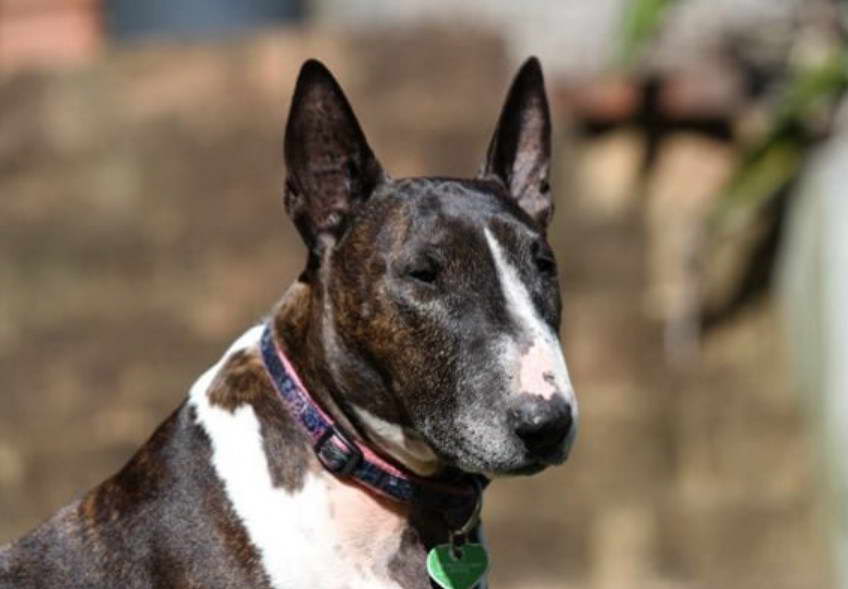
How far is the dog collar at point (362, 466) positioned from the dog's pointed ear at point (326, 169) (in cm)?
29

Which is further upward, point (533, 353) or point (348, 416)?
point (533, 353)

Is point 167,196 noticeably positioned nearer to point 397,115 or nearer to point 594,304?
point 397,115

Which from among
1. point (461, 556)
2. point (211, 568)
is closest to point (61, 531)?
point (211, 568)

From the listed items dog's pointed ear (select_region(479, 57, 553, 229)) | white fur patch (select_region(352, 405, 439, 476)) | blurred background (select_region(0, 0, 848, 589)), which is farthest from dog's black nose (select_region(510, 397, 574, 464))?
blurred background (select_region(0, 0, 848, 589))

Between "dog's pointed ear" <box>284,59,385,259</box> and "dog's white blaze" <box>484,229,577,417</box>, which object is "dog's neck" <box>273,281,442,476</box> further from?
"dog's white blaze" <box>484,229,577,417</box>

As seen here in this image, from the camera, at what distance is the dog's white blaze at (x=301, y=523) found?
4.51 m

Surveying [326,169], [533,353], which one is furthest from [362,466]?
[326,169]

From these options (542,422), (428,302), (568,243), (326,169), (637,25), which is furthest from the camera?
(568,243)

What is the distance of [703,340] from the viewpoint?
8617mm

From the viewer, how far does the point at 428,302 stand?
14.6ft

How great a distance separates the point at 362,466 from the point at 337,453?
2.4 inches

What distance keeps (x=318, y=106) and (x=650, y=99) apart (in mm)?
4024

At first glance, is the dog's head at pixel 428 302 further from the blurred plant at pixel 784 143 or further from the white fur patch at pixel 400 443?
the blurred plant at pixel 784 143

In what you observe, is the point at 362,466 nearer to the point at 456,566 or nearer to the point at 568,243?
the point at 456,566
